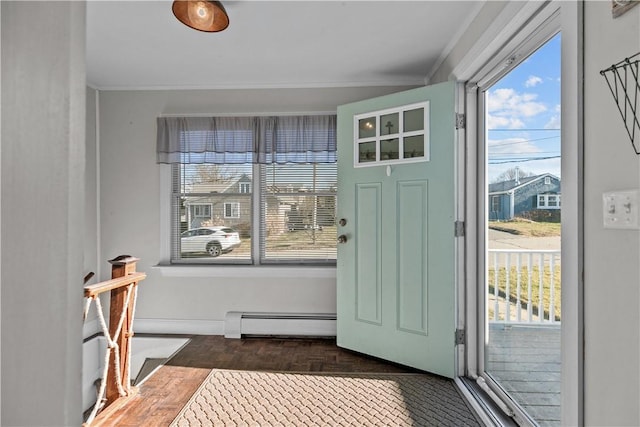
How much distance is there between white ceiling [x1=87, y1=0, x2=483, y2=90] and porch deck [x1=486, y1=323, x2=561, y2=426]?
223 centimetres

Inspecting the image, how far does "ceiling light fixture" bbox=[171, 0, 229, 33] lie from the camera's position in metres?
1.84

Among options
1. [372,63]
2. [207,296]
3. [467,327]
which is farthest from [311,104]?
[467,327]

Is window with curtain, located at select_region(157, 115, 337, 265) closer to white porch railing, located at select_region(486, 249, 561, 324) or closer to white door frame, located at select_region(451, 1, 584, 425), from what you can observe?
white door frame, located at select_region(451, 1, 584, 425)

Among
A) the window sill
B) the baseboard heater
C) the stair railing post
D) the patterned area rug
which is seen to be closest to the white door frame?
the patterned area rug

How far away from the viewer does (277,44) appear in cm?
252

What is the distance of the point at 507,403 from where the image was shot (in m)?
1.97

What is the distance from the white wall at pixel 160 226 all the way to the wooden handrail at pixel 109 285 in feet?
3.81

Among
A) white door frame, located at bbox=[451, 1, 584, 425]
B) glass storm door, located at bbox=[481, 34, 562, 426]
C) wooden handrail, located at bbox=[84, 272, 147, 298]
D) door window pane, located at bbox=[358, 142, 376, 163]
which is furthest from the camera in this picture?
door window pane, located at bbox=[358, 142, 376, 163]

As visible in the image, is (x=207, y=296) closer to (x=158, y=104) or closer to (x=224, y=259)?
(x=224, y=259)

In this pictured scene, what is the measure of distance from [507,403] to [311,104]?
2.76 m

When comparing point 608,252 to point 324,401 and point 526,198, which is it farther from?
point 324,401

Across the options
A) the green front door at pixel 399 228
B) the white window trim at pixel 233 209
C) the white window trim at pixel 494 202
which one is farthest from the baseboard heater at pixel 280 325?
the white window trim at pixel 494 202

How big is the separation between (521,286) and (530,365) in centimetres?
77

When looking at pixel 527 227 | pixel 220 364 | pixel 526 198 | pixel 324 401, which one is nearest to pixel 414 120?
pixel 526 198
